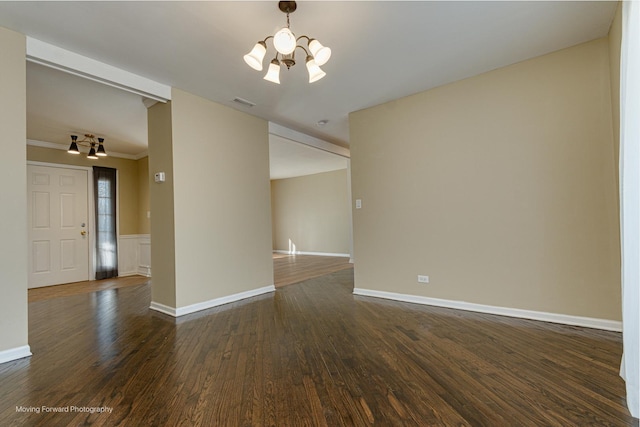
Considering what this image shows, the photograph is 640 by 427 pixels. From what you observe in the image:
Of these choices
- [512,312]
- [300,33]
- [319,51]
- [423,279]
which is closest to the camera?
[319,51]

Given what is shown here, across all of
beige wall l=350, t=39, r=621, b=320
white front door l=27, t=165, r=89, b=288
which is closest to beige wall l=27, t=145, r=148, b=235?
white front door l=27, t=165, r=89, b=288

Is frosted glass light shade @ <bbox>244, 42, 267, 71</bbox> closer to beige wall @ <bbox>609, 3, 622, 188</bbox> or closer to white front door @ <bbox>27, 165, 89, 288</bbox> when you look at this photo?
beige wall @ <bbox>609, 3, 622, 188</bbox>

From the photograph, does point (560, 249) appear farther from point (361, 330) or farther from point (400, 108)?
point (400, 108)

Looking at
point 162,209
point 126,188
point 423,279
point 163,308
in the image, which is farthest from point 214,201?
point 126,188

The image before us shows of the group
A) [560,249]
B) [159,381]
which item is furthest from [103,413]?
[560,249]

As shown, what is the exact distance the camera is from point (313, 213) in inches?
372

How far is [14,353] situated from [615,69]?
204 inches

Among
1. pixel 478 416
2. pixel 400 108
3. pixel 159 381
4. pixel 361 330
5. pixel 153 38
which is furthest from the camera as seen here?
pixel 400 108

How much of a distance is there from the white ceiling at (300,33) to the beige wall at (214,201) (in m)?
0.38

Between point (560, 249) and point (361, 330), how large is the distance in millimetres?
2028

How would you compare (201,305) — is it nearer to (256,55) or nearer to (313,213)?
(256,55)

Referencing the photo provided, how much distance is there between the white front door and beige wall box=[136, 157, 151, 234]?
0.91m

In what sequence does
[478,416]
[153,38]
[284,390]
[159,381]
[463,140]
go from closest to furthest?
[478,416] < [284,390] < [159,381] < [153,38] < [463,140]

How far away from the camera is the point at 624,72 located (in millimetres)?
Result: 1604
